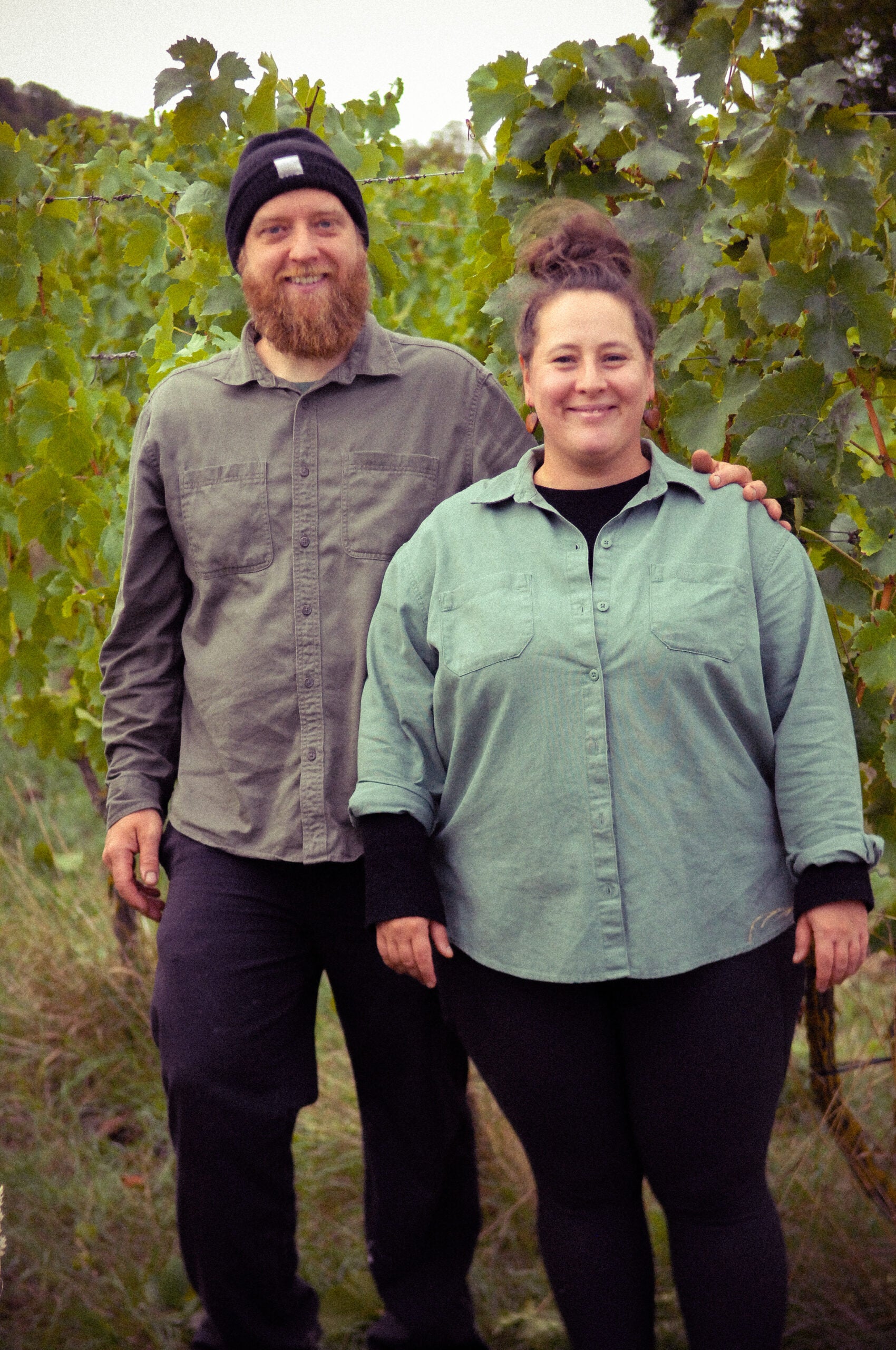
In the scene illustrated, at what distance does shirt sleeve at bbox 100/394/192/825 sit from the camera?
6.81 ft

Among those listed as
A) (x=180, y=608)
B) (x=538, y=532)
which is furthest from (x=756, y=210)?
(x=180, y=608)

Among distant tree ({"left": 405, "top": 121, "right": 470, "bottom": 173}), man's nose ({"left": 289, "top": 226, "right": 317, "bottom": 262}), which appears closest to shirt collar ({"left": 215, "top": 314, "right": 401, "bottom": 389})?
man's nose ({"left": 289, "top": 226, "right": 317, "bottom": 262})

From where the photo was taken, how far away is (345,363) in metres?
2.05

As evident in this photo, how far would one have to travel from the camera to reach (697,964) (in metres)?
1.67

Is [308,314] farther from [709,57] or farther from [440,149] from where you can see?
[440,149]

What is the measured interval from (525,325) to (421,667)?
503mm

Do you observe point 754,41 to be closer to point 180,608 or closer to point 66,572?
point 180,608

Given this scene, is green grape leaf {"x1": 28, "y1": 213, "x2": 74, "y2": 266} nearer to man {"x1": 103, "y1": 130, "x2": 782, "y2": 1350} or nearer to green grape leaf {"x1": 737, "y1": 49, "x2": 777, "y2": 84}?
man {"x1": 103, "y1": 130, "x2": 782, "y2": 1350}

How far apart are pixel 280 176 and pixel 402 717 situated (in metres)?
0.88

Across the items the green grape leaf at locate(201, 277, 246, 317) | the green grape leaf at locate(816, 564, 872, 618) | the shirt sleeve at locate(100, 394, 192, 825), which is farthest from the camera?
the green grape leaf at locate(201, 277, 246, 317)

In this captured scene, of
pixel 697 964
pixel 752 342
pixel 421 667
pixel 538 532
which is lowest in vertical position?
pixel 697 964

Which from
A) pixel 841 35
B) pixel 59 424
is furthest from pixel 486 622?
pixel 841 35

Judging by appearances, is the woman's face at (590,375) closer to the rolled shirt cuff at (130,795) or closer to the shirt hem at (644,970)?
the shirt hem at (644,970)

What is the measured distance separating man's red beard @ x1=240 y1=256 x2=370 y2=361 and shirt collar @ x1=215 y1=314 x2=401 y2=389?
Answer: 0.09 feet
